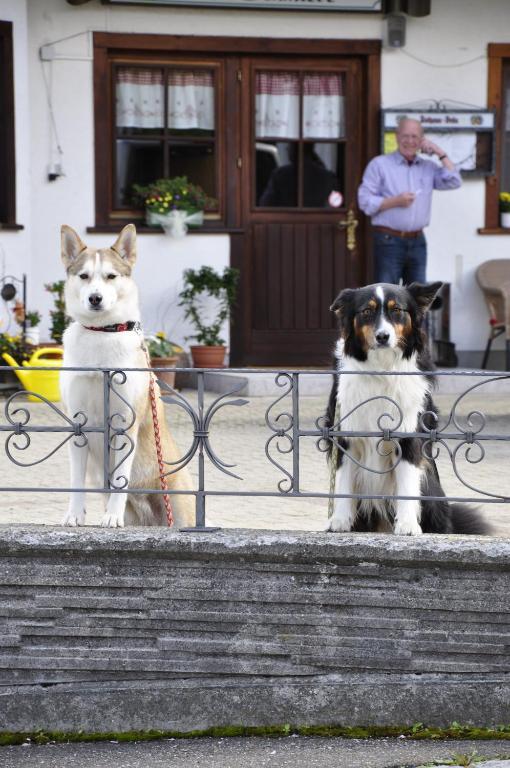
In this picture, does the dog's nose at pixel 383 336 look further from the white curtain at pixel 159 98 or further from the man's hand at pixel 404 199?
the white curtain at pixel 159 98

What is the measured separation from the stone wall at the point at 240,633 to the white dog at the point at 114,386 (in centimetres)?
53

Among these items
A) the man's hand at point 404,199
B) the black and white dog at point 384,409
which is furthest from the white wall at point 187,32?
the black and white dog at point 384,409

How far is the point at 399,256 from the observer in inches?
434

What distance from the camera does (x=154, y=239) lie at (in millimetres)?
11953

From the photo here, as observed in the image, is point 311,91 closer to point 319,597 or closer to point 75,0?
point 75,0

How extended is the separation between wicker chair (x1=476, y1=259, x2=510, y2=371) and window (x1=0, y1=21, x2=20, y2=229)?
435 cm

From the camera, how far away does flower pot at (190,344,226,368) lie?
1173 cm

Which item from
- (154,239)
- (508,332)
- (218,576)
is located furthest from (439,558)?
(154,239)

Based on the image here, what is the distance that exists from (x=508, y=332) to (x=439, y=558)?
7497 mm

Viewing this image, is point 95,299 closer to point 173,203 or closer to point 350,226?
point 173,203

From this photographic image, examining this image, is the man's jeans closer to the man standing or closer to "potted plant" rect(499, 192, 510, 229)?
the man standing

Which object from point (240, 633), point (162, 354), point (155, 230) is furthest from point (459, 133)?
point (240, 633)

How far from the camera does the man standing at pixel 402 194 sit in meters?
10.9

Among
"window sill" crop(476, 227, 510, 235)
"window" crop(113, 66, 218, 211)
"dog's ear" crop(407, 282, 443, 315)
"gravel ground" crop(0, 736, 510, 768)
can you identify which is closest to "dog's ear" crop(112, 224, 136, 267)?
"dog's ear" crop(407, 282, 443, 315)
